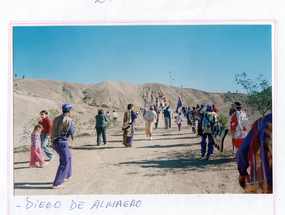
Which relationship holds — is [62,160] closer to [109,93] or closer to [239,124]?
[239,124]

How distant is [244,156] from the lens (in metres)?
1.75

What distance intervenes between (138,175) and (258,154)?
2.36 metres

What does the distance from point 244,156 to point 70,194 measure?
2.70 meters

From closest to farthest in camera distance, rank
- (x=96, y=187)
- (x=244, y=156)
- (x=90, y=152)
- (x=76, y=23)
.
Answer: (x=244, y=156) < (x=76, y=23) < (x=96, y=187) < (x=90, y=152)

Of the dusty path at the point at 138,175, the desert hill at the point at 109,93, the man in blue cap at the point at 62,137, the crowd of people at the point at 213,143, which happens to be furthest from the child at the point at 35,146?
the desert hill at the point at 109,93

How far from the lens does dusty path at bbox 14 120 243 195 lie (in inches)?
117

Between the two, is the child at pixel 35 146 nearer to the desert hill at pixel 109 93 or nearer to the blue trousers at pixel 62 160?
the blue trousers at pixel 62 160

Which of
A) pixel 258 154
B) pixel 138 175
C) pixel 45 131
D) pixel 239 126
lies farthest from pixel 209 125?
pixel 45 131

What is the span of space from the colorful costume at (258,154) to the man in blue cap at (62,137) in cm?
259

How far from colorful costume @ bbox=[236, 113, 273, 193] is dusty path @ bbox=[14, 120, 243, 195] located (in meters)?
1.21

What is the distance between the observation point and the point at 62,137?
9.66 feet
